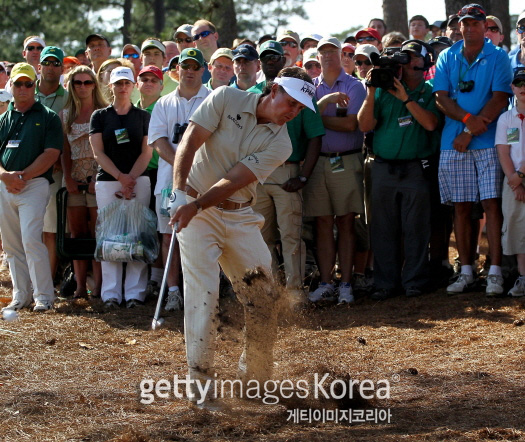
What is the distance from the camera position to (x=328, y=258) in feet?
32.2

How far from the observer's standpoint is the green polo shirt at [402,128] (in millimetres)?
9461

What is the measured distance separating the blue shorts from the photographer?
30 cm

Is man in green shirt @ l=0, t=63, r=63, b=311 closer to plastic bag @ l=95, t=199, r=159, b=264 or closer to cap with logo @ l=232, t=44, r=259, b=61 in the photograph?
plastic bag @ l=95, t=199, r=159, b=264

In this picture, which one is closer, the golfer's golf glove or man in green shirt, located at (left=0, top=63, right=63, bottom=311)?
the golfer's golf glove

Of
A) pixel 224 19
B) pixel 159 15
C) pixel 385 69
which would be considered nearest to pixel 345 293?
pixel 385 69

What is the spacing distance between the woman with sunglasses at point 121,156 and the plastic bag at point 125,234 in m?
0.12

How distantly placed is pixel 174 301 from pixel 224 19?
10.1m

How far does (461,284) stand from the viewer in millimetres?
9367

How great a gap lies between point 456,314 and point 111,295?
393 cm

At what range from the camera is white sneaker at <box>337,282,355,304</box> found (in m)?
9.58

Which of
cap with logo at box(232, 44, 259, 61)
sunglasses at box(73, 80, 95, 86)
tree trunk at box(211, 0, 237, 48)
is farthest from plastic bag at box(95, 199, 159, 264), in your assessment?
tree trunk at box(211, 0, 237, 48)

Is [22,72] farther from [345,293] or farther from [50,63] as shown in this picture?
[345,293]

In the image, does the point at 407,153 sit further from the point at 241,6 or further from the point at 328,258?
the point at 241,6

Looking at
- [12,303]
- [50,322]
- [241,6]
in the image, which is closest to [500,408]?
[50,322]
